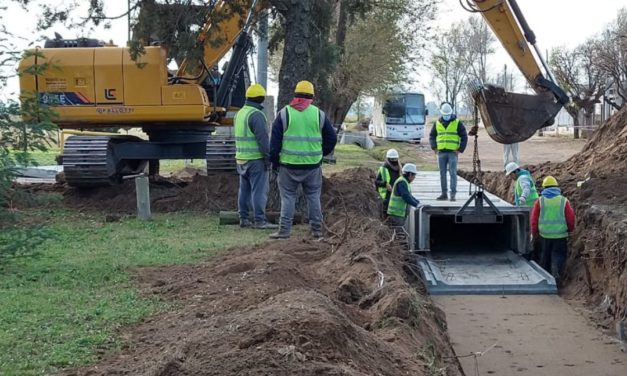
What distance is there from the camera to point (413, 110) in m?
51.9

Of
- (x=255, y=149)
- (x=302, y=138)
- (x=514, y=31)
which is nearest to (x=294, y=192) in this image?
(x=302, y=138)

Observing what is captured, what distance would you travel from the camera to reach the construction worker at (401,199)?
13.4 metres

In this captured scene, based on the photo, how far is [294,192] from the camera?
10930 mm

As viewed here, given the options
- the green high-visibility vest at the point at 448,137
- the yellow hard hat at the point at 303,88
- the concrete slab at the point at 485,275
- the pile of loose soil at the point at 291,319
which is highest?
the yellow hard hat at the point at 303,88

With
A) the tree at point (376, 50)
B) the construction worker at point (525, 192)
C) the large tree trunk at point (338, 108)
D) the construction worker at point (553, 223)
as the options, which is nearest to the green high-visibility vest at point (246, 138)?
the construction worker at point (553, 223)

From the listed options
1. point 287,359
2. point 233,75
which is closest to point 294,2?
point 233,75

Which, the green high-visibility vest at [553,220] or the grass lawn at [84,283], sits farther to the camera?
the green high-visibility vest at [553,220]

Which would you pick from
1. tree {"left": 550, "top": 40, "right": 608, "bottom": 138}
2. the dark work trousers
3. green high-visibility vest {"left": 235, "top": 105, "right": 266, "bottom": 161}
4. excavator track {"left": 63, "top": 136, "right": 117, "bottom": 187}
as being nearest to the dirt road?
the dark work trousers

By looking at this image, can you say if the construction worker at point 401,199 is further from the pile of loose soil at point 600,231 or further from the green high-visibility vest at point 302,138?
the green high-visibility vest at point 302,138

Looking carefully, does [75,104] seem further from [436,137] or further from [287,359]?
[287,359]

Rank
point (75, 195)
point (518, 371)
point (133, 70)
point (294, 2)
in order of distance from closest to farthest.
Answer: point (518, 371), point (294, 2), point (133, 70), point (75, 195)

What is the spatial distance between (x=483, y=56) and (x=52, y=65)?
6278 centimetres

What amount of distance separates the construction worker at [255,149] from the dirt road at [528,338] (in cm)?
270

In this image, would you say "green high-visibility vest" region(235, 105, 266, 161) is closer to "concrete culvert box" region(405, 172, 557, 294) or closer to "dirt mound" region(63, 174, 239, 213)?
"dirt mound" region(63, 174, 239, 213)
